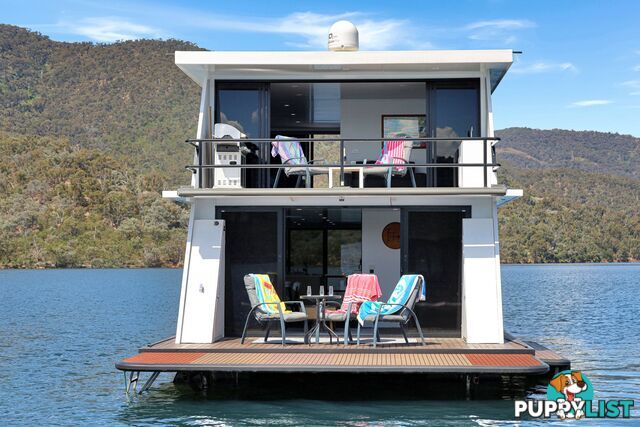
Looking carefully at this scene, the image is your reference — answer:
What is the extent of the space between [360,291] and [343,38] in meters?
4.04

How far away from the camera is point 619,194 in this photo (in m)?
122

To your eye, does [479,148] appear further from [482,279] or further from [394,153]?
[482,279]

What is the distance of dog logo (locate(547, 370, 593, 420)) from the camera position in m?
12.0

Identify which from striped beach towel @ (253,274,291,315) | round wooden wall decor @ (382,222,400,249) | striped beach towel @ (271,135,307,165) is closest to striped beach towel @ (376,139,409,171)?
striped beach towel @ (271,135,307,165)

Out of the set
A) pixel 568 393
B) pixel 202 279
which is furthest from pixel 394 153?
pixel 568 393

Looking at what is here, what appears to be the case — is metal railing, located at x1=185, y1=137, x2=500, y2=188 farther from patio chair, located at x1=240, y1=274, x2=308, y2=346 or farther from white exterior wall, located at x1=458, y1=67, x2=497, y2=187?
patio chair, located at x1=240, y1=274, x2=308, y2=346

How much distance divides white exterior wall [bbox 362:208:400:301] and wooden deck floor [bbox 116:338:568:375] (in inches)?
139

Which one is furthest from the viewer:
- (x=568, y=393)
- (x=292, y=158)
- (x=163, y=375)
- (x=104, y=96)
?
(x=104, y=96)

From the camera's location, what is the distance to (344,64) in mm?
13461

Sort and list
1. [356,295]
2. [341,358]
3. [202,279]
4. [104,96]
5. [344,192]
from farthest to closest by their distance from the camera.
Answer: [104,96], [202,279], [356,295], [344,192], [341,358]

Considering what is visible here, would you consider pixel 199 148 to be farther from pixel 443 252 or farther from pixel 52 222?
pixel 52 222

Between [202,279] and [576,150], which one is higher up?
A: [576,150]

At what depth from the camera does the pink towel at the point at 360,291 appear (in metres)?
12.8

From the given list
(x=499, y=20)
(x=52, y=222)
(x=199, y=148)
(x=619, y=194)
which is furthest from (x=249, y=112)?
(x=619, y=194)
